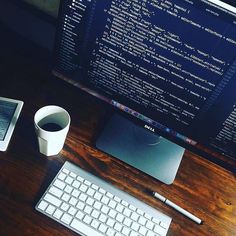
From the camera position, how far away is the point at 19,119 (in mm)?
927

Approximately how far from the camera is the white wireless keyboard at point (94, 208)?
785 millimetres

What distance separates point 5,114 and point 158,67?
404 millimetres

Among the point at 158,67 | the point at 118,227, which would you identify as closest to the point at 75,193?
the point at 118,227

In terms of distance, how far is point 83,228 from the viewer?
78 cm

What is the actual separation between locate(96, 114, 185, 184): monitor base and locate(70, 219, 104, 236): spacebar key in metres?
0.20

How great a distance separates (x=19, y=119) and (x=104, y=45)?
0.31 meters

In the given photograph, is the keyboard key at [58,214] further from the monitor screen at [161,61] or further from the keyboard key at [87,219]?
the monitor screen at [161,61]

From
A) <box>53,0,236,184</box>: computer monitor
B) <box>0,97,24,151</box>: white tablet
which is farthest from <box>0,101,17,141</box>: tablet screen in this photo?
<box>53,0,236,184</box>: computer monitor

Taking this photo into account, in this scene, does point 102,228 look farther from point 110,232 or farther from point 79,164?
point 79,164

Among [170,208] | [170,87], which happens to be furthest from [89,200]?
[170,87]

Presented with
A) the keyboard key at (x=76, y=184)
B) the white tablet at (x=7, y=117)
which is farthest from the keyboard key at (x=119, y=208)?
the white tablet at (x=7, y=117)

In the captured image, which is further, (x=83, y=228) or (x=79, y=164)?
(x=79, y=164)

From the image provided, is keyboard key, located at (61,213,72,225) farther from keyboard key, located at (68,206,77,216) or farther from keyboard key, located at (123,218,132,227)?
keyboard key, located at (123,218,132,227)

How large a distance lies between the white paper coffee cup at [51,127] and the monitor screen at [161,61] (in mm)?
A: 85
